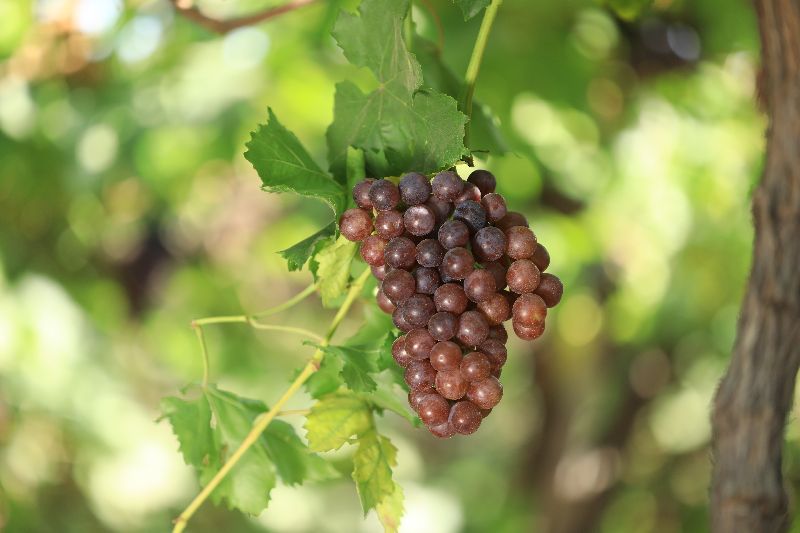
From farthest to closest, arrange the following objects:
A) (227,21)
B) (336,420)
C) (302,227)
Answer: (302,227)
(227,21)
(336,420)

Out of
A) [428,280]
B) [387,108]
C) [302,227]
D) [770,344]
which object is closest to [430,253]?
[428,280]

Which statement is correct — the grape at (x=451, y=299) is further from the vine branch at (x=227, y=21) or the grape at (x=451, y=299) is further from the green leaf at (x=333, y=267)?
the vine branch at (x=227, y=21)

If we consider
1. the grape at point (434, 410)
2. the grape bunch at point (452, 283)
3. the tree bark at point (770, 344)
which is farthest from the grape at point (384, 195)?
the tree bark at point (770, 344)

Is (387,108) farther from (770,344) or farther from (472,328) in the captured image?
(770,344)

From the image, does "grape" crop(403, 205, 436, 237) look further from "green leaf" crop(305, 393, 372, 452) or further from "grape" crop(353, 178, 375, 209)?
"green leaf" crop(305, 393, 372, 452)

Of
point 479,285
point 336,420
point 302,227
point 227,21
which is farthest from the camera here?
point 302,227

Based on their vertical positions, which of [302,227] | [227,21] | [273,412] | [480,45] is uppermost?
[480,45]
